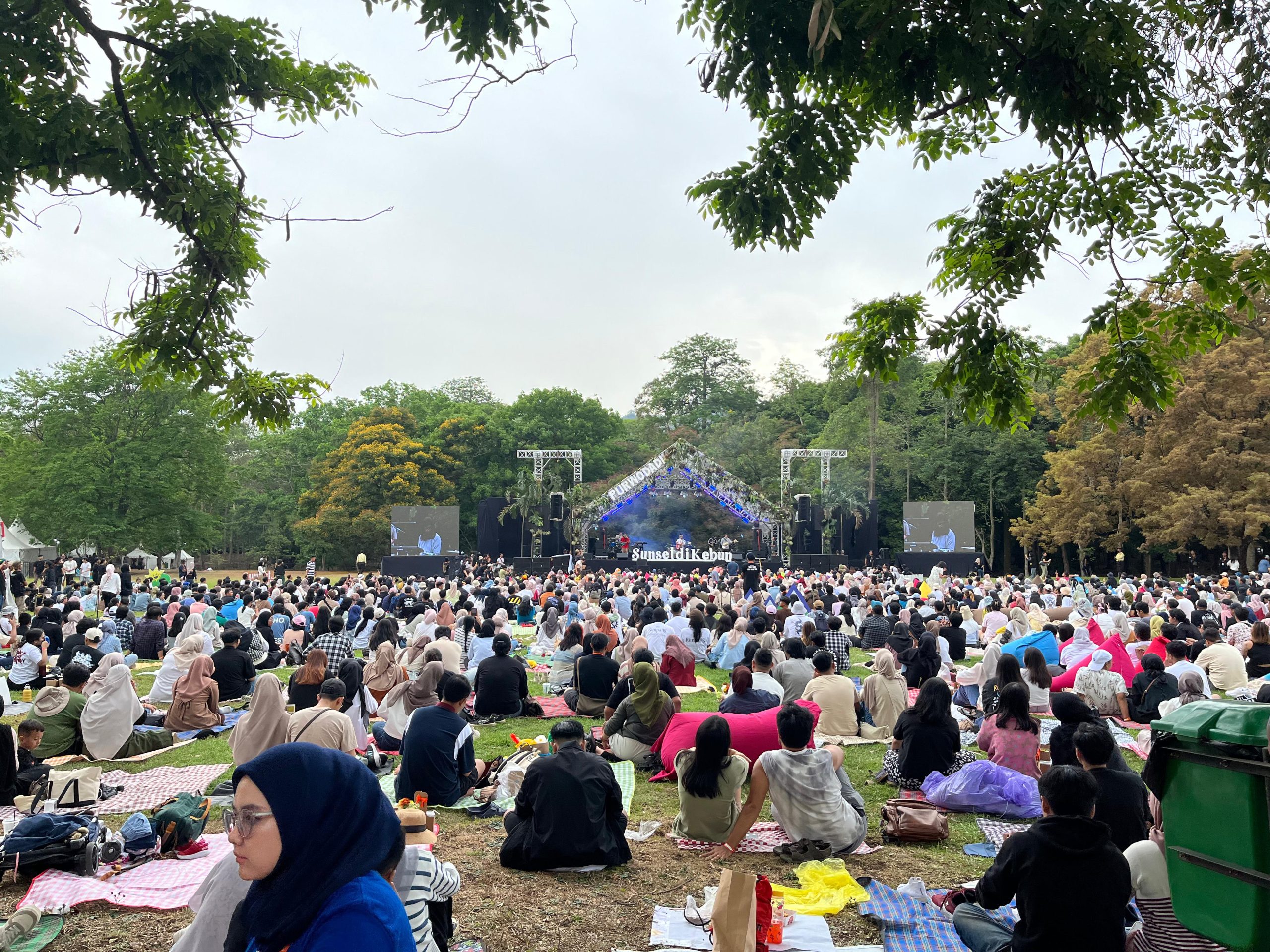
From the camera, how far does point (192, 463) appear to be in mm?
30953

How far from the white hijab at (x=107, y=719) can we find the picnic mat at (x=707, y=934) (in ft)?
16.2

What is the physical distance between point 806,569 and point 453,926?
79.9ft

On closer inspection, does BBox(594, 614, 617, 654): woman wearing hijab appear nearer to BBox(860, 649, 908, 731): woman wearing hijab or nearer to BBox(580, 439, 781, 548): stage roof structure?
BBox(860, 649, 908, 731): woman wearing hijab

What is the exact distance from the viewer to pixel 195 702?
7.68m

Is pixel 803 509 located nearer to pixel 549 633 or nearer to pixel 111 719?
pixel 549 633

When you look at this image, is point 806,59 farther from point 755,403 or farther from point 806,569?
point 755,403

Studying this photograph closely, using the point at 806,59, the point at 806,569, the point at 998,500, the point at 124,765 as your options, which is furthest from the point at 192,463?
the point at 806,59

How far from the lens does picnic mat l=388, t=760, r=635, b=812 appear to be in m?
5.47

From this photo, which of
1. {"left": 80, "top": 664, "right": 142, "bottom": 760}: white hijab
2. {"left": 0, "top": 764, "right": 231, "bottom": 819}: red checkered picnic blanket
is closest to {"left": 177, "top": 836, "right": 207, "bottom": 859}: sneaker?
{"left": 0, "top": 764, "right": 231, "bottom": 819}: red checkered picnic blanket

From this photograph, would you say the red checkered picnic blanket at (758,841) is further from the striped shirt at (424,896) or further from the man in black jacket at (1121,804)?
the striped shirt at (424,896)

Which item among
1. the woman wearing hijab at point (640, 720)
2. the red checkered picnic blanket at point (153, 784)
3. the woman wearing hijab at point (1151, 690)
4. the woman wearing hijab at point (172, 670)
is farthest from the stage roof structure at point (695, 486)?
the red checkered picnic blanket at point (153, 784)

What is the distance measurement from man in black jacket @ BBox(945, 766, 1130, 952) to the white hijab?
20.8ft

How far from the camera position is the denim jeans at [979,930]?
3.04 metres

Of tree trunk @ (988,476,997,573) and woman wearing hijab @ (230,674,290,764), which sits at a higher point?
tree trunk @ (988,476,997,573)
